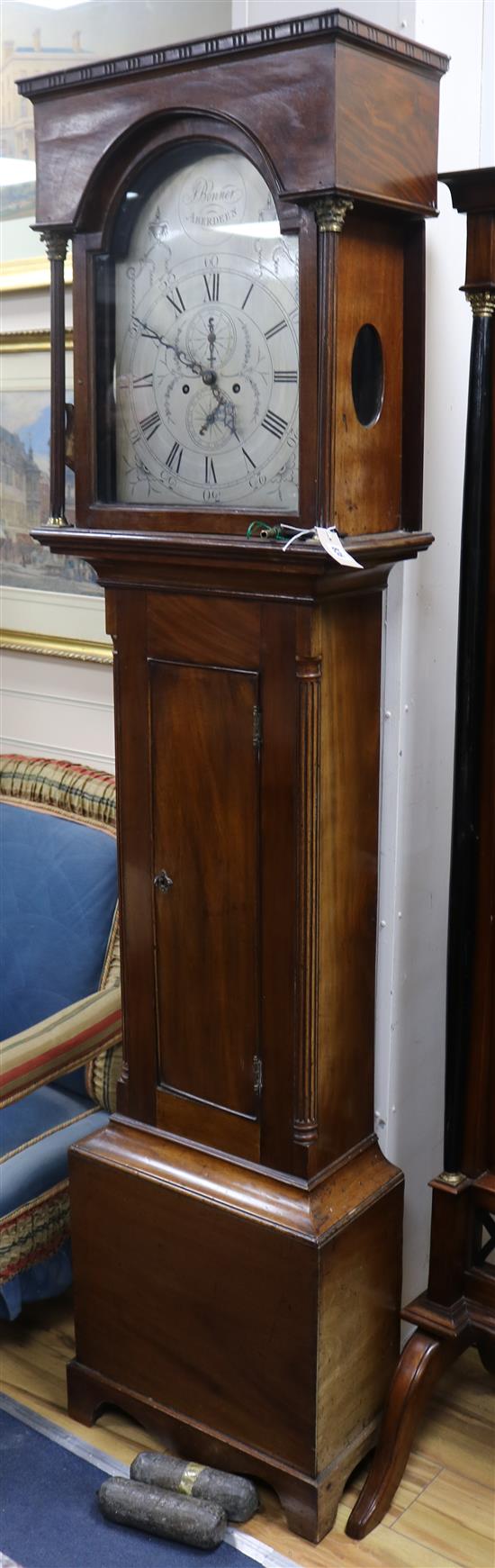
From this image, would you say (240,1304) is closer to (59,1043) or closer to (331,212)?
(59,1043)

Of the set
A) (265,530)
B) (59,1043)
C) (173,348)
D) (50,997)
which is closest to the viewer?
(265,530)

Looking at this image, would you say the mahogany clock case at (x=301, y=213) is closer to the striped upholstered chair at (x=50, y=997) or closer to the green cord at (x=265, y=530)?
the green cord at (x=265, y=530)

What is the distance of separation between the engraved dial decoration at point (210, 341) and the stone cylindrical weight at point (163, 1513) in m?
1.38

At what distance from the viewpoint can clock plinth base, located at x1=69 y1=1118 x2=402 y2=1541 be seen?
6.72ft

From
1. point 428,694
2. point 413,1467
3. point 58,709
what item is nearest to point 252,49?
point 428,694

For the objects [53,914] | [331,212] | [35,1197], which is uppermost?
[331,212]

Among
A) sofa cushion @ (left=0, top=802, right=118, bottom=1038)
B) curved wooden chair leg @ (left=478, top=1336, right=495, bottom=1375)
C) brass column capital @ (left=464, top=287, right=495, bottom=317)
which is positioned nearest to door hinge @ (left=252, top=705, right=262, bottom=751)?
brass column capital @ (left=464, top=287, right=495, bottom=317)

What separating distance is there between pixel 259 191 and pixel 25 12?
50.1 inches

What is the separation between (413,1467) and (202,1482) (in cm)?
33

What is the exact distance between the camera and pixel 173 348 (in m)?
1.93

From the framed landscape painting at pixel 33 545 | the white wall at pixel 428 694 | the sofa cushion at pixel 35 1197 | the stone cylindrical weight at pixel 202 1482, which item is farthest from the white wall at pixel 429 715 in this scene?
the framed landscape painting at pixel 33 545

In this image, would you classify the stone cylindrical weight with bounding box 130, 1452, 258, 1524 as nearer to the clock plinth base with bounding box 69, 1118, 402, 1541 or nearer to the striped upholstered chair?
the clock plinth base with bounding box 69, 1118, 402, 1541

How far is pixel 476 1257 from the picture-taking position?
86.9 inches

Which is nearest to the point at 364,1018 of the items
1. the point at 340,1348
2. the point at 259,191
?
the point at 340,1348
